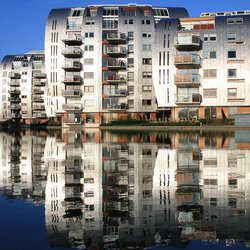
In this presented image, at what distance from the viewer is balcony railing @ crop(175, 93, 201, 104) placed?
8206 centimetres

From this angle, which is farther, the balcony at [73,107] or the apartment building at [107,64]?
the balcony at [73,107]

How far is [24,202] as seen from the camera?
480 inches

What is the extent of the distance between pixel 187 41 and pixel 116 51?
59.0 feet

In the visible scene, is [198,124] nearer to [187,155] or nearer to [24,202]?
[187,155]

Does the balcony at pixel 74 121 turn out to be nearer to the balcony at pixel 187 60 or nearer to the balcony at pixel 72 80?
the balcony at pixel 72 80

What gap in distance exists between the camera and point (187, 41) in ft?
264

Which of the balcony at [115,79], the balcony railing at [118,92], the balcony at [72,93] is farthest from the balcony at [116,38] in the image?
the balcony at [72,93]

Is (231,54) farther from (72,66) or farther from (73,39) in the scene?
(72,66)

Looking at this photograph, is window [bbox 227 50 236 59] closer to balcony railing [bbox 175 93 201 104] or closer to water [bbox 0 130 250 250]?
balcony railing [bbox 175 93 201 104]

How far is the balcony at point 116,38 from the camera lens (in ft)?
302

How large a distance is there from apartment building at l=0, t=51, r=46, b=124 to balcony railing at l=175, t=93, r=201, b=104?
206 feet

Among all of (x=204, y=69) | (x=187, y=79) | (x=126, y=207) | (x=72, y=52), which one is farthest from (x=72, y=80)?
(x=126, y=207)

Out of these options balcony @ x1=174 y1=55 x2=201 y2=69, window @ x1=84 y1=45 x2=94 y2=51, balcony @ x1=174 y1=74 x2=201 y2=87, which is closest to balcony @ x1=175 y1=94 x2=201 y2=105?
balcony @ x1=174 y1=74 x2=201 y2=87

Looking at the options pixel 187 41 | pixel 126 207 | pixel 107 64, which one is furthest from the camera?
pixel 107 64
